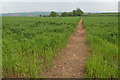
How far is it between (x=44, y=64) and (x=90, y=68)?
1.46 metres

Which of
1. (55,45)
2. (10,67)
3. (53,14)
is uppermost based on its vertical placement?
(53,14)

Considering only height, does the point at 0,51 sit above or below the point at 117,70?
above

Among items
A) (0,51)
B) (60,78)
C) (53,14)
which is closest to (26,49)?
(0,51)

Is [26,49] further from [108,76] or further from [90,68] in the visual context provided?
[108,76]

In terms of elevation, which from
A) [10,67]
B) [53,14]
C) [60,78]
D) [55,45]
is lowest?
[60,78]

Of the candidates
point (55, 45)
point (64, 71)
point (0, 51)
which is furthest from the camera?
point (55, 45)

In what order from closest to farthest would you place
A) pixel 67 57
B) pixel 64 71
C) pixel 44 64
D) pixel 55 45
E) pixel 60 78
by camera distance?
1. pixel 60 78
2. pixel 64 71
3. pixel 44 64
4. pixel 67 57
5. pixel 55 45

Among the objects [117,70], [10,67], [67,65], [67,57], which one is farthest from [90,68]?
[10,67]

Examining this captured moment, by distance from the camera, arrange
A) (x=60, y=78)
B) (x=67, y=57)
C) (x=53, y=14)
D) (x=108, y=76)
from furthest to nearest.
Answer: (x=53, y=14) < (x=67, y=57) < (x=60, y=78) < (x=108, y=76)

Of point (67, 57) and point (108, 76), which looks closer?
point (108, 76)

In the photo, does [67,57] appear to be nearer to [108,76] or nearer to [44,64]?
[44,64]

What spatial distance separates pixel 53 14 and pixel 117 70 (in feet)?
281

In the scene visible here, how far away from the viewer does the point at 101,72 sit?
375 cm

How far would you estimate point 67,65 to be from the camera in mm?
4816
